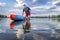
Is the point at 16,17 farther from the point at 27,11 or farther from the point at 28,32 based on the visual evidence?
A: the point at 28,32

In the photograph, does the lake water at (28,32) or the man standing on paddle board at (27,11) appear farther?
the man standing on paddle board at (27,11)

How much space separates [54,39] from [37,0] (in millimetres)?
1962

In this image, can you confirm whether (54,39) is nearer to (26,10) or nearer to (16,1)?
(26,10)

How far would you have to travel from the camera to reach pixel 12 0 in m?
4.24

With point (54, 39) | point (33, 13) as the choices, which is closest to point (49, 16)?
point (33, 13)

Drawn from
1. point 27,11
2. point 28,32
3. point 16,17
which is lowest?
point 28,32

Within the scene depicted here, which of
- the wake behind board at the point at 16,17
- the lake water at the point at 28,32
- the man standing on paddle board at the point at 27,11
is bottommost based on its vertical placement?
the lake water at the point at 28,32

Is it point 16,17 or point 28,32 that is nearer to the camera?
point 28,32

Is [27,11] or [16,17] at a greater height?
[27,11]

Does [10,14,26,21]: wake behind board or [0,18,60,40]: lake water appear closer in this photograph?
[0,18,60,40]: lake water

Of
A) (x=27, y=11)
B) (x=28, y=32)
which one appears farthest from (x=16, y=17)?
(x=28, y=32)

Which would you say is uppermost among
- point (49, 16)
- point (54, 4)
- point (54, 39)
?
point (54, 4)

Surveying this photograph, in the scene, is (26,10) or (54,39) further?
(26,10)

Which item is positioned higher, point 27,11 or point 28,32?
point 27,11
